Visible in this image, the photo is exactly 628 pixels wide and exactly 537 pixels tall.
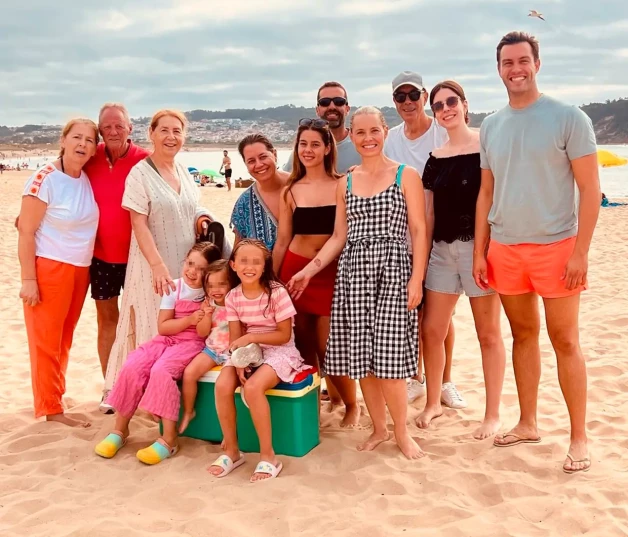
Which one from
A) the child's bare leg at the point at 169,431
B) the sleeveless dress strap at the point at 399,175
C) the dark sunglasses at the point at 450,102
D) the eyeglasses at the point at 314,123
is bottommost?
the child's bare leg at the point at 169,431

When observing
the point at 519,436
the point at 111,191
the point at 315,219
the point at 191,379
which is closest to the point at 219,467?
the point at 191,379

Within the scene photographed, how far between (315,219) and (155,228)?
1094 millimetres

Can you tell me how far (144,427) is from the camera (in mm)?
4344

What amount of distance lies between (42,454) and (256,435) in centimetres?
135

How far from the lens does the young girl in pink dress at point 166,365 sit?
379 centimetres

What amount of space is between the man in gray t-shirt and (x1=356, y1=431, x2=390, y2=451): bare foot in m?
1.04

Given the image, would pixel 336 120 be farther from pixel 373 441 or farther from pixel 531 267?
pixel 373 441

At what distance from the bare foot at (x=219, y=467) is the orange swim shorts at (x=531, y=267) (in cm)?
179

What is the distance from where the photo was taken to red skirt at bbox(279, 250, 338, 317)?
4.02 m

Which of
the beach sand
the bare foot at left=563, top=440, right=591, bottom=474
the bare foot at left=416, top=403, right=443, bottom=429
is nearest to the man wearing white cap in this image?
the bare foot at left=416, top=403, right=443, bottom=429

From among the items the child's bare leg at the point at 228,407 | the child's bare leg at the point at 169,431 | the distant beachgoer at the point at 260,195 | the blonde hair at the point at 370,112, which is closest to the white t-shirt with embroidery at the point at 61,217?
the distant beachgoer at the point at 260,195

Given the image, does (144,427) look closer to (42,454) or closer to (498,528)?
(42,454)

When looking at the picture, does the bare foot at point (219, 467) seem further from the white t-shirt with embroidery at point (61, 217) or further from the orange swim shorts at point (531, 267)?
the orange swim shorts at point (531, 267)

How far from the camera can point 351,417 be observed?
14.2ft
